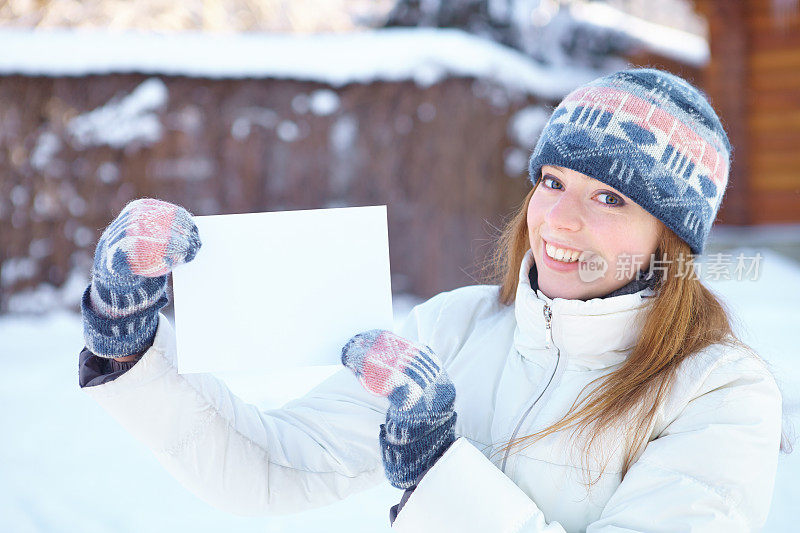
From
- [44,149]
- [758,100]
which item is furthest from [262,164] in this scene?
[758,100]

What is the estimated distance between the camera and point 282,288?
5.16 ft

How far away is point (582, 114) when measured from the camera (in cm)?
157

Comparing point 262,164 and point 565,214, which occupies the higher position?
point 565,214

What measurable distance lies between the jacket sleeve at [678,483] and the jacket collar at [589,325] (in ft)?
0.61

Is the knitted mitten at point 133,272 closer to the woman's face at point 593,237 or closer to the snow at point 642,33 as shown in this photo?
the woman's face at point 593,237

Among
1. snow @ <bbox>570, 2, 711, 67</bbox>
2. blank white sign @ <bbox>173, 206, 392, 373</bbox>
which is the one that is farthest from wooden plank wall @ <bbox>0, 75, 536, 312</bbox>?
blank white sign @ <bbox>173, 206, 392, 373</bbox>

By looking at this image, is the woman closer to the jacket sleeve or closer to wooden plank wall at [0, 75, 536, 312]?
the jacket sleeve

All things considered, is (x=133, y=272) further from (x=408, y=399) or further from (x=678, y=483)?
(x=678, y=483)

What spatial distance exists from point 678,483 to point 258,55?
207 inches

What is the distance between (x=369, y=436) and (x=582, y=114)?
2.85 feet

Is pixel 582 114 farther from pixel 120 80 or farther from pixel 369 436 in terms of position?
pixel 120 80

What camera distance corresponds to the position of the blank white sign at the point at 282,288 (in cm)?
151

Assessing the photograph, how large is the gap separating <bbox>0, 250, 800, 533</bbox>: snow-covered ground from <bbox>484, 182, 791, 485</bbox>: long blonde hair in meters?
0.36

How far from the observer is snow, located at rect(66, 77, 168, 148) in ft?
18.9
